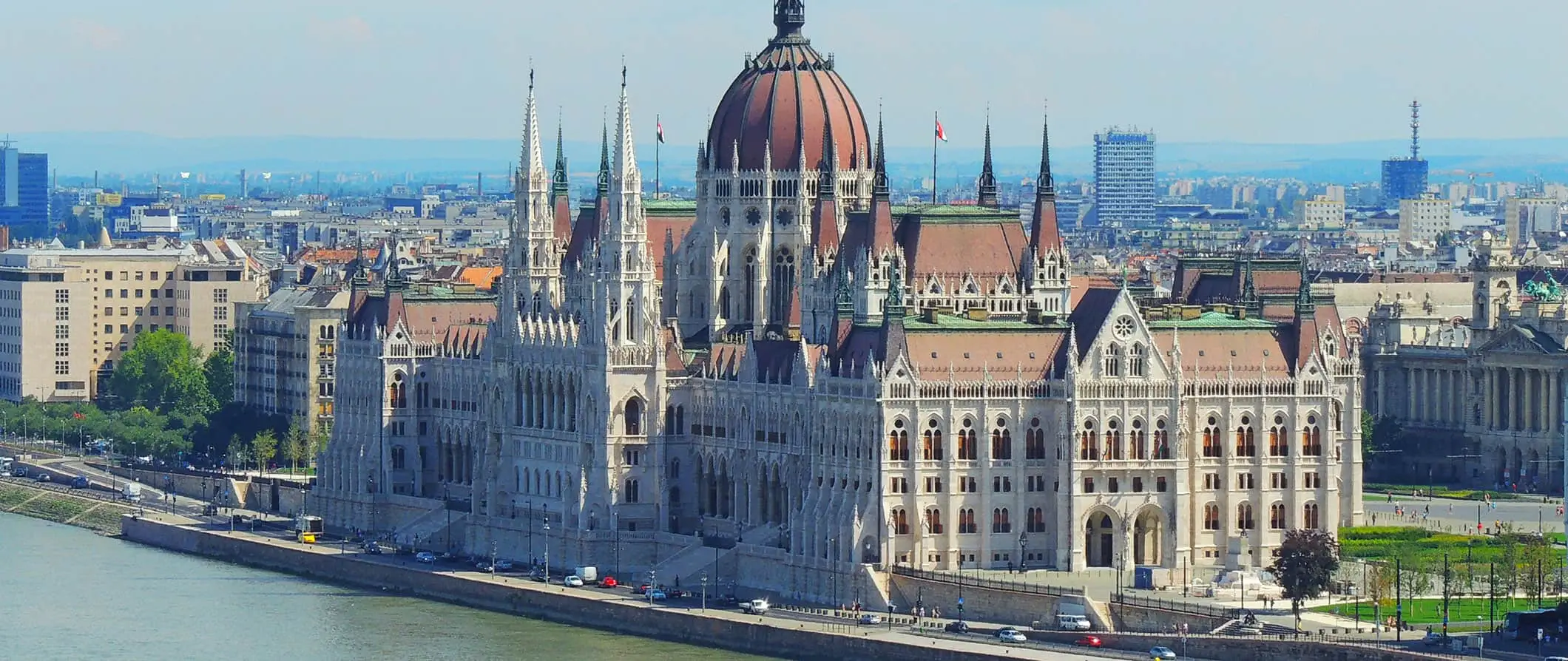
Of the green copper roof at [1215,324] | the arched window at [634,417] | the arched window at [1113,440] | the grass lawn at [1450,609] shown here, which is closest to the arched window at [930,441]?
the arched window at [1113,440]

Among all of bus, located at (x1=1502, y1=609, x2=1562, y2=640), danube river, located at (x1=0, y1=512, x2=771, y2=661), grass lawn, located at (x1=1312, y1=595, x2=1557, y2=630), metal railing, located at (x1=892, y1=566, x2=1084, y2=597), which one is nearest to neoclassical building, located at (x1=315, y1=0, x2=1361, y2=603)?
metal railing, located at (x1=892, y1=566, x2=1084, y2=597)

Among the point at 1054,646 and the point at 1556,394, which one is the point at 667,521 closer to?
the point at 1054,646

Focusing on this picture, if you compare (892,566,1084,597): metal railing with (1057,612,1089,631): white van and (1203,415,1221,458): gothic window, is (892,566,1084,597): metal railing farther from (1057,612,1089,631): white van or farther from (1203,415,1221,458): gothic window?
(1203,415,1221,458): gothic window

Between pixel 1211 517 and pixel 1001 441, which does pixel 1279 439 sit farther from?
pixel 1001 441

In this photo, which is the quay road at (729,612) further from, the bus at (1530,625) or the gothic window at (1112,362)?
the gothic window at (1112,362)

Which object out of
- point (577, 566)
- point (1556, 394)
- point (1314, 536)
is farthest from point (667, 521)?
point (1556, 394)
